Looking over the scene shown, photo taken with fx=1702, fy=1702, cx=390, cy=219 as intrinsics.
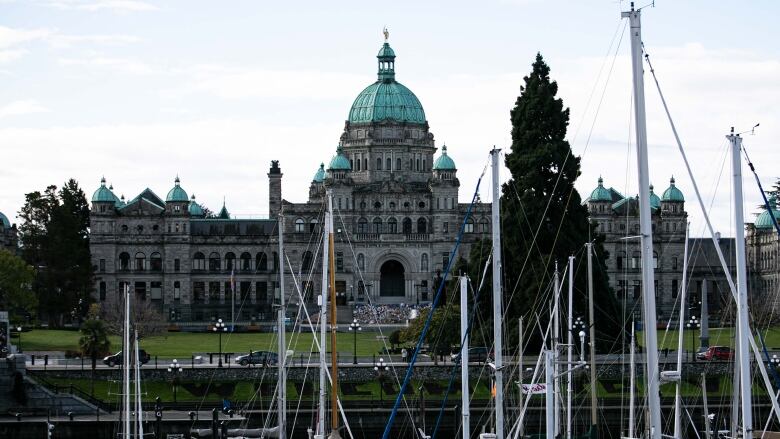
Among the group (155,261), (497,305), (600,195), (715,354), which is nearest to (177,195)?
(155,261)

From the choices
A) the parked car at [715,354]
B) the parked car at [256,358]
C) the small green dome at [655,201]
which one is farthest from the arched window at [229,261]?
the parked car at [715,354]

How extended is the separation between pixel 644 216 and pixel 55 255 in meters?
106

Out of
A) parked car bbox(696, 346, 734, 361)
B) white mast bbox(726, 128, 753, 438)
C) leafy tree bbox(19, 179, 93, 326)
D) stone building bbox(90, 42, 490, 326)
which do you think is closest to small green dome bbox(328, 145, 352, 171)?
stone building bbox(90, 42, 490, 326)

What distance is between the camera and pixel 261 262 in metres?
167

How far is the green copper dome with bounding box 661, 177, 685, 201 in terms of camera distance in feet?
541

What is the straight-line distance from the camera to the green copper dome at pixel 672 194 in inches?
6491

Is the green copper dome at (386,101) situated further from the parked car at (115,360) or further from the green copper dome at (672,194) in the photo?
the parked car at (115,360)

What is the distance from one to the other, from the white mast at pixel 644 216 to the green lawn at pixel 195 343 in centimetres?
6688

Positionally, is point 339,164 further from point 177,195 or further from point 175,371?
point 175,371

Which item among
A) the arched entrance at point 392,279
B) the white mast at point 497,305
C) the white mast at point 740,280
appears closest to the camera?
the white mast at point 740,280

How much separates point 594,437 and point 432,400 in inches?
1161

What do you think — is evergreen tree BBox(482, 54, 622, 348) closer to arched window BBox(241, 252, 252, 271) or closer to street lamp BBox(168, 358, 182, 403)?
street lamp BBox(168, 358, 182, 403)

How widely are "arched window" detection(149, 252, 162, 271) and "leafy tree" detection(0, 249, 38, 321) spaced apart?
38.4 metres

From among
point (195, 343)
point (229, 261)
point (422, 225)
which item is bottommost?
point (195, 343)
